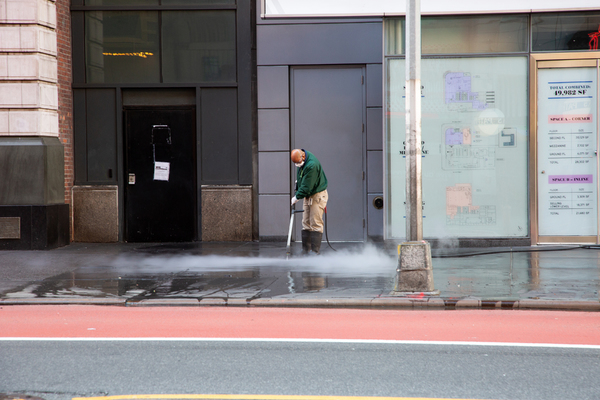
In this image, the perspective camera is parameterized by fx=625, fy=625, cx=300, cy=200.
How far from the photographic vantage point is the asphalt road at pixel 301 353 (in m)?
4.41

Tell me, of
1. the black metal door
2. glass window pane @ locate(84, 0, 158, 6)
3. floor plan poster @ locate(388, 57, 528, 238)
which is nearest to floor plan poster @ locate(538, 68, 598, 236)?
floor plan poster @ locate(388, 57, 528, 238)

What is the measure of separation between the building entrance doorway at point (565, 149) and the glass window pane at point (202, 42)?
20.4ft

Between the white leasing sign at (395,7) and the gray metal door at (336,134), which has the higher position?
the white leasing sign at (395,7)

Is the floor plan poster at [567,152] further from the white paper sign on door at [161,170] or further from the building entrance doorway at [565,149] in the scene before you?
the white paper sign on door at [161,170]

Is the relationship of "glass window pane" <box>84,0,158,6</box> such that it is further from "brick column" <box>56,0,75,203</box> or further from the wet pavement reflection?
the wet pavement reflection

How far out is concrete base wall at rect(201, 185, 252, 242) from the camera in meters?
13.3

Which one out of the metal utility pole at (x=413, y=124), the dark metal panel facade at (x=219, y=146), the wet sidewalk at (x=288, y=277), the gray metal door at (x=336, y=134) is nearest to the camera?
the wet sidewalk at (x=288, y=277)

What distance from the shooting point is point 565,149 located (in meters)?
12.3

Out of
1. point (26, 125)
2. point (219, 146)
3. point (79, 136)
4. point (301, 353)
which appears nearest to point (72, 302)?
point (301, 353)

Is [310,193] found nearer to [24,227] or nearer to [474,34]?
[474,34]

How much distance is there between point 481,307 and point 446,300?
1.33 ft

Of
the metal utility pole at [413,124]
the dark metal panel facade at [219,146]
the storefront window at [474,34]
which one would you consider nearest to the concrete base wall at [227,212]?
the dark metal panel facade at [219,146]

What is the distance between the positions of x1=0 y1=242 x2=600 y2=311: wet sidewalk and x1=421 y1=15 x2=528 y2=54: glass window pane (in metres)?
3.96

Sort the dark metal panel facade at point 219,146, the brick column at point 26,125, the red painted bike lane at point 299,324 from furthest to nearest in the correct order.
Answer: the dark metal panel facade at point 219,146, the brick column at point 26,125, the red painted bike lane at point 299,324
